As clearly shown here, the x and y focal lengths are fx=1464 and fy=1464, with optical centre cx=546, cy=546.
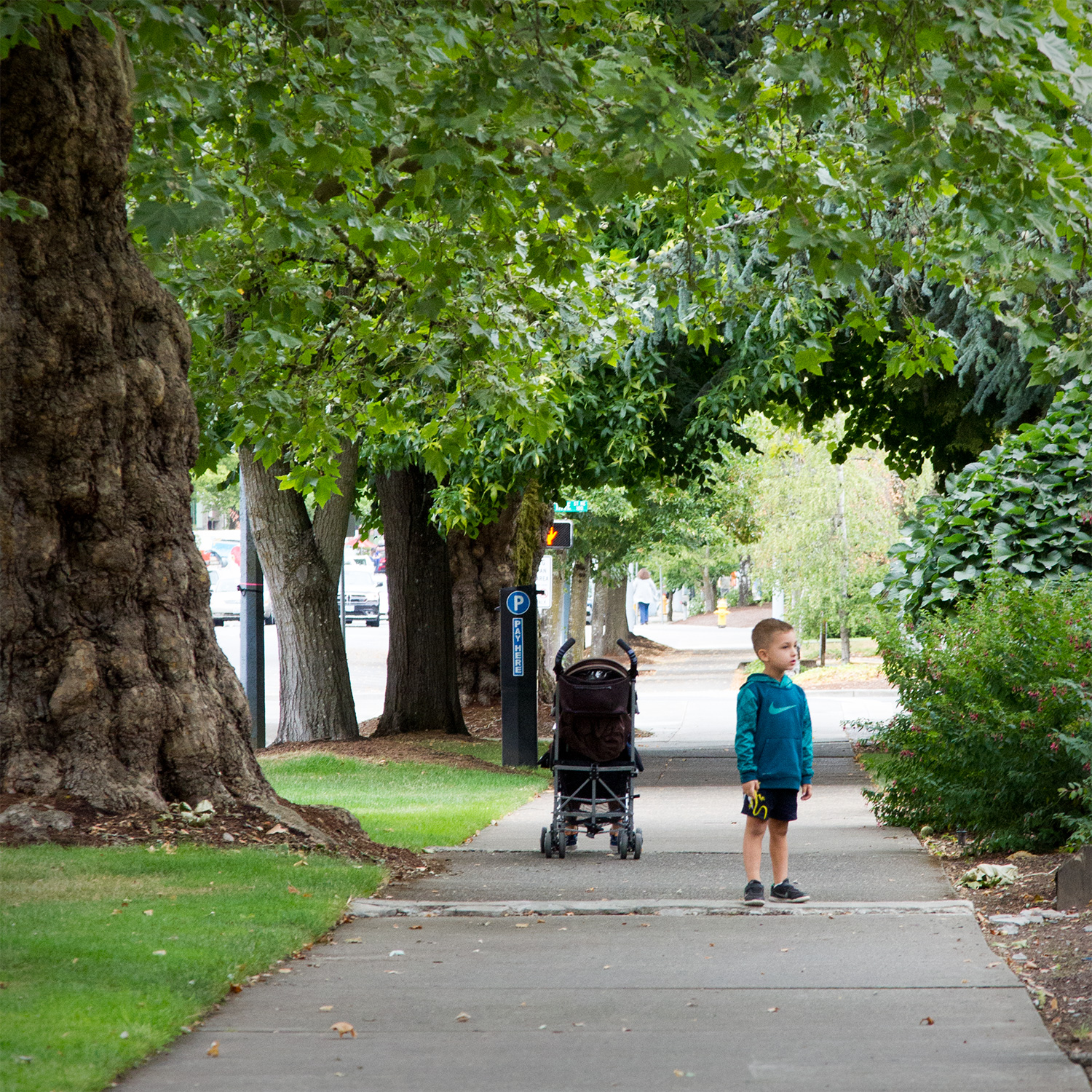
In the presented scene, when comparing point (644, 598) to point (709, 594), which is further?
point (709, 594)

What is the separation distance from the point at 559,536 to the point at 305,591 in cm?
533

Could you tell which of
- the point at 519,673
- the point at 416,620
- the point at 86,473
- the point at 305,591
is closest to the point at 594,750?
the point at 86,473

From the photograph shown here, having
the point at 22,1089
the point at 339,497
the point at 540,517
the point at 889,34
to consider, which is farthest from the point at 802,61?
the point at 540,517

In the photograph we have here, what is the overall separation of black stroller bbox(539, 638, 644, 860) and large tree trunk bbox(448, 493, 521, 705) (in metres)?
12.6

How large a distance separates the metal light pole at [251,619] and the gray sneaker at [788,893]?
28.5ft

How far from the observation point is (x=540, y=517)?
22250 mm

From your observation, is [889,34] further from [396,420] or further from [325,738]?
[325,738]

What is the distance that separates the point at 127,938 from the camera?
5949mm

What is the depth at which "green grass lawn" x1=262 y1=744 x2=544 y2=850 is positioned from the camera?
10414 millimetres

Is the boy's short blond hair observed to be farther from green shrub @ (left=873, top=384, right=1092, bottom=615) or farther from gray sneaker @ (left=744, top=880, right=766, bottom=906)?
green shrub @ (left=873, top=384, right=1092, bottom=615)

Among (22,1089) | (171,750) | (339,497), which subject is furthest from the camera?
(339,497)

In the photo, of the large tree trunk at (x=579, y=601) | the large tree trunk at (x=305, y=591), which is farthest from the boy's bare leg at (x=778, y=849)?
the large tree trunk at (x=579, y=601)

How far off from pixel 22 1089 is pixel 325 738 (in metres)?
13.1

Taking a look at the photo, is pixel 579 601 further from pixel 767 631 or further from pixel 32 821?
pixel 767 631
